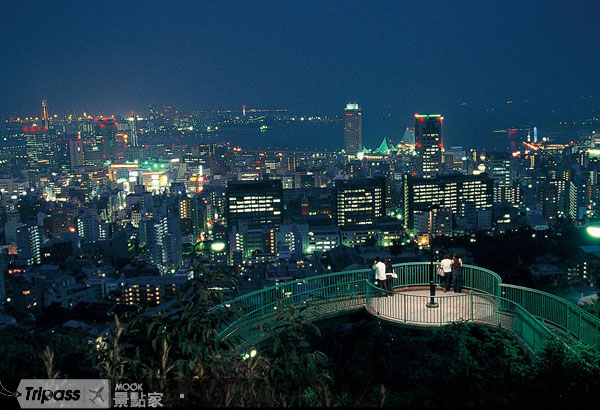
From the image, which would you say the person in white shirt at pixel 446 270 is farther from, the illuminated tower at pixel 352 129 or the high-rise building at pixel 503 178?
the illuminated tower at pixel 352 129

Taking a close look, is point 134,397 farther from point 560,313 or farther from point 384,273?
point 560,313

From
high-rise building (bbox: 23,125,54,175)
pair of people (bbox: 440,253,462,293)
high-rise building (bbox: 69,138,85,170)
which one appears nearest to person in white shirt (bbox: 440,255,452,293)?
pair of people (bbox: 440,253,462,293)

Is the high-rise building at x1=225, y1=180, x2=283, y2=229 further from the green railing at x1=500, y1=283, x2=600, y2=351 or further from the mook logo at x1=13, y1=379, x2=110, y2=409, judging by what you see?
the mook logo at x1=13, y1=379, x2=110, y2=409

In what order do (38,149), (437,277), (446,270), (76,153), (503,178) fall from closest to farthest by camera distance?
(446,270) < (437,277) < (503,178) < (76,153) < (38,149)

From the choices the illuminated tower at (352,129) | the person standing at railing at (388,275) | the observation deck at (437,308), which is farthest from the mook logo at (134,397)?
the illuminated tower at (352,129)

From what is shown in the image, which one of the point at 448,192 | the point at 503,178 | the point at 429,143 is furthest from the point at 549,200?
the point at 429,143

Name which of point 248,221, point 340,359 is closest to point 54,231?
point 248,221
